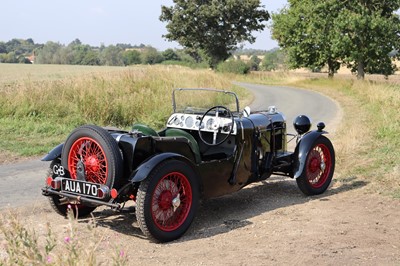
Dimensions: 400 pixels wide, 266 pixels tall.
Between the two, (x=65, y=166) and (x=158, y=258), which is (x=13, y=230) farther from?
(x=65, y=166)

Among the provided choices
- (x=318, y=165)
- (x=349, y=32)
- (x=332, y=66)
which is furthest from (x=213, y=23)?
(x=318, y=165)

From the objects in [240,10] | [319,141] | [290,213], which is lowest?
[290,213]

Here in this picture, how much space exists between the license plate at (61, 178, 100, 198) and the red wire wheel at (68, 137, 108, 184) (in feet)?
0.43

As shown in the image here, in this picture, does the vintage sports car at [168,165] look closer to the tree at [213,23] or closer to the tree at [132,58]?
the tree at [213,23]

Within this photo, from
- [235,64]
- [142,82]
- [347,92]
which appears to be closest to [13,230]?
[142,82]

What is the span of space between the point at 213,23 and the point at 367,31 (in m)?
27.8

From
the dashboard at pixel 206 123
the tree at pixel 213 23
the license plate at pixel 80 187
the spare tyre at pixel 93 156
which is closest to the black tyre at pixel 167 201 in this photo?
the spare tyre at pixel 93 156

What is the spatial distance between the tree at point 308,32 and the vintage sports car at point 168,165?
30970 mm

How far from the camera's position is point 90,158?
5.42 metres

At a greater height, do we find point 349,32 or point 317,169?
point 349,32

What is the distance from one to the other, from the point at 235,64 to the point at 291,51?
643 inches

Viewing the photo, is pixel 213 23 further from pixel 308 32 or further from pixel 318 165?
pixel 318 165

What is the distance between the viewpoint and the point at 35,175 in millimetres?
8938

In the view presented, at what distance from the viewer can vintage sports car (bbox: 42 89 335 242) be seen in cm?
523
